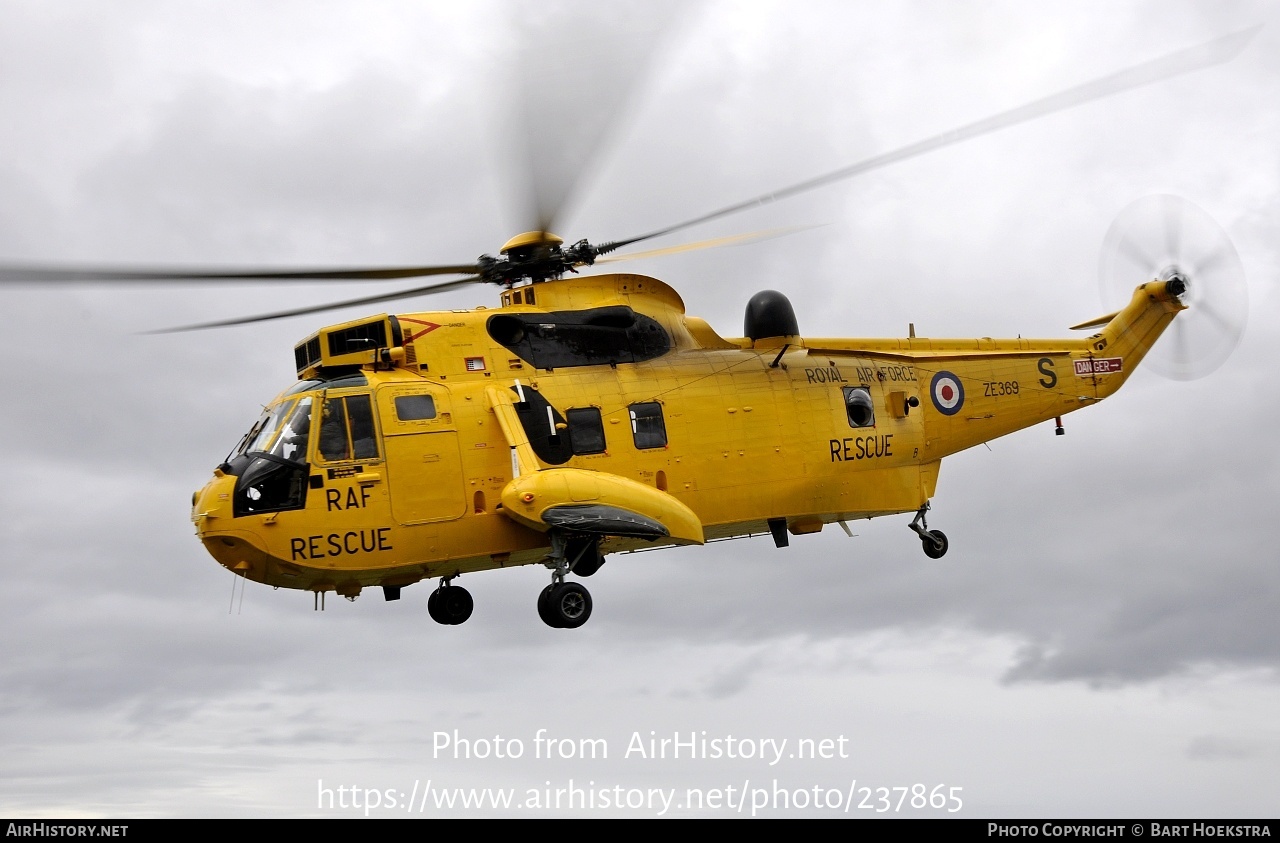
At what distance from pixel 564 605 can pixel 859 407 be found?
6.19 metres

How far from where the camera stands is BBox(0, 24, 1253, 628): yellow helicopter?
53.8ft

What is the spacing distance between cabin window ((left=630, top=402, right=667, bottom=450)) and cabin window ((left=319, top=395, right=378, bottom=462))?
12.2ft

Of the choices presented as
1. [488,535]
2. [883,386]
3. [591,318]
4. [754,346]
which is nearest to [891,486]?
[883,386]

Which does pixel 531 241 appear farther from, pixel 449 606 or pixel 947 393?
pixel 947 393

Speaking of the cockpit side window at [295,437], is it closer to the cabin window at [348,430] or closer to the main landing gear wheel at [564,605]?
the cabin window at [348,430]

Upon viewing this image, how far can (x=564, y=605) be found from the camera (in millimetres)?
17047

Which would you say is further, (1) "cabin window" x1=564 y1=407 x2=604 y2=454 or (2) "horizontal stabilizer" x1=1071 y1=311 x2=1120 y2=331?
(2) "horizontal stabilizer" x1=1071 y1=311 x2=1120 y2=331

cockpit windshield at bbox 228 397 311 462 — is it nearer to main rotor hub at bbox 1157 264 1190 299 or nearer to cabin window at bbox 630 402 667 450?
cabin window at bbox 630 402 667 450

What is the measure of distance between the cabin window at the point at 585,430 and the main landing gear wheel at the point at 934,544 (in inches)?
260

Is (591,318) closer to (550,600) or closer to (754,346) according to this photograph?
(754,346)

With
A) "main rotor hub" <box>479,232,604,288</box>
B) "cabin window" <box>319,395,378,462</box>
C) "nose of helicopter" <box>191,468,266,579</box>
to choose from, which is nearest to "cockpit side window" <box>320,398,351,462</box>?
"cabin window" <box>319,395,378,462</box>

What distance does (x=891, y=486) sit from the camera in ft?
68.1

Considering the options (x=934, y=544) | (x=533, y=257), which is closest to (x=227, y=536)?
(x=533, y=257)

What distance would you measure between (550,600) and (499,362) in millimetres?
3410
